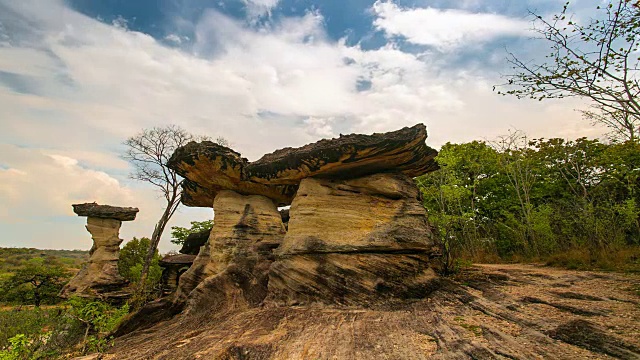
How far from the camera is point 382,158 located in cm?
992

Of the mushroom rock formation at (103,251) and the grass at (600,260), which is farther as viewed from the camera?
the mushroom rock formation at (103,251)

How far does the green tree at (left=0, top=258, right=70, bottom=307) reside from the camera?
28.8m

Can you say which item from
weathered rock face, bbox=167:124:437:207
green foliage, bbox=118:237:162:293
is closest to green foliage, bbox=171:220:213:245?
green foliage, bbox=118:237:162:293

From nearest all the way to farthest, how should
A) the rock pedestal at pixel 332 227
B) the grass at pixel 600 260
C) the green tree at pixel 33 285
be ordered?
the rock pedestal at pixel 332 227
the grass at pixel 600 260
the green tree at pixel 33 285

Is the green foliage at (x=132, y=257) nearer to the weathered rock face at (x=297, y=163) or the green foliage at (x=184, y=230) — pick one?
the green foliage at (x=184, y=230)

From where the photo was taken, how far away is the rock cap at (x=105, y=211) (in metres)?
22.8

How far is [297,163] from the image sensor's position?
10.9 meters

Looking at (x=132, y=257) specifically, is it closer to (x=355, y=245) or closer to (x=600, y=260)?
(x=355, y=245)

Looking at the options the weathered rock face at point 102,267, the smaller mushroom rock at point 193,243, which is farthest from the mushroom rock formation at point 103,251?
the smaller mushroom rock at point 193,243

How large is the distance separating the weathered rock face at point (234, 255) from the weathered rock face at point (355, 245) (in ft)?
5.41

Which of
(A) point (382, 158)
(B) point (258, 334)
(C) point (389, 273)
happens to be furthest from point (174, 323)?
(A) point (382, 158)

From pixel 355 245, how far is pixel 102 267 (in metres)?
22.9

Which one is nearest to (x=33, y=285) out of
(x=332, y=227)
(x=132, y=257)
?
(x=132, y=257)

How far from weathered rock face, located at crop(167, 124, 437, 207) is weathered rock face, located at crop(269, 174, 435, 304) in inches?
21.5
